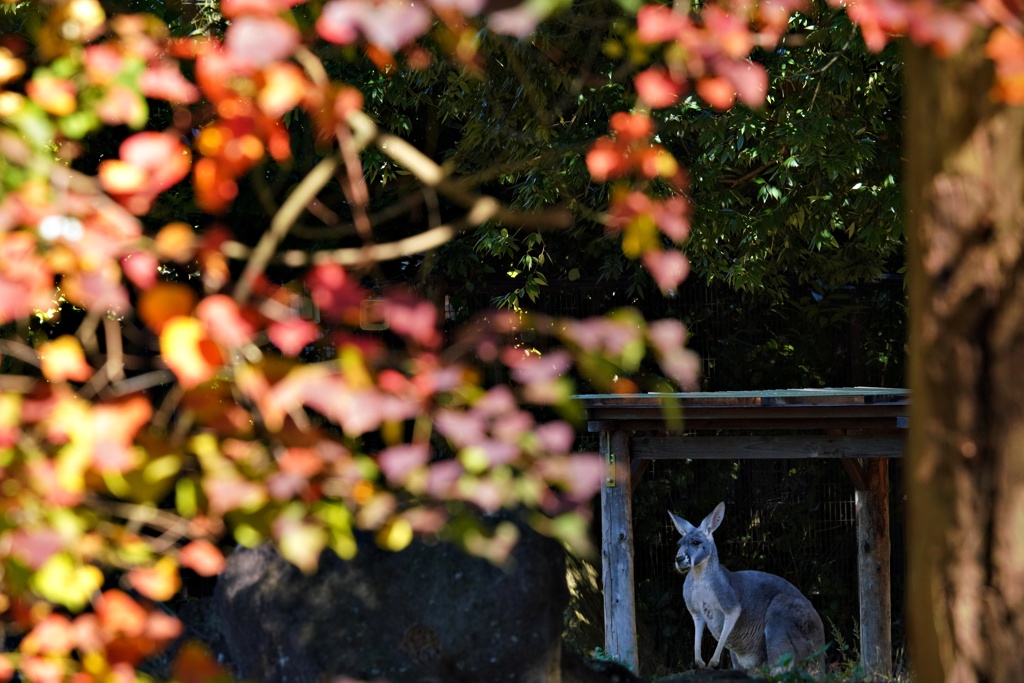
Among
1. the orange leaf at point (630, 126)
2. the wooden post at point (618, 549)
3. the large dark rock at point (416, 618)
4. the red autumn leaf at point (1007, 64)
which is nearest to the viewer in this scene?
the red autumn leaf at point (1007, 64)

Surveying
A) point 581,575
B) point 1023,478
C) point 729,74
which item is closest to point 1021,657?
point 1023,478

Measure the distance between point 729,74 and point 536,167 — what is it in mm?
5367

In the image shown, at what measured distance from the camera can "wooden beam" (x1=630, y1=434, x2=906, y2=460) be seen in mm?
7957

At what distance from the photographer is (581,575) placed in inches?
415

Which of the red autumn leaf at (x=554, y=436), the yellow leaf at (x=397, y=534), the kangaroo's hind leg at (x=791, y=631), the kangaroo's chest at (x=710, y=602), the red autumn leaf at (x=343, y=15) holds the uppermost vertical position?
the red autumn leaf at (x=343, y=15)

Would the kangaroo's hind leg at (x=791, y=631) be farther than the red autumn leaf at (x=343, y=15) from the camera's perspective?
Yes

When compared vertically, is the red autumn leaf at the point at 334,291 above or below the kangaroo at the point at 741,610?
above

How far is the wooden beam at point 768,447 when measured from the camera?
313 inches

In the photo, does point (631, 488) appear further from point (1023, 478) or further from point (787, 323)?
point (1023, 478)

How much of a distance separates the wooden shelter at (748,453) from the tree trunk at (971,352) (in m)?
5.45

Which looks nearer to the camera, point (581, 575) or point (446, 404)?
point (446, 404)

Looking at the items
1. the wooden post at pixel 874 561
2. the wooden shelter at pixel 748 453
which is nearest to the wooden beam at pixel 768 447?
the wooden shelter at pixel 748 453

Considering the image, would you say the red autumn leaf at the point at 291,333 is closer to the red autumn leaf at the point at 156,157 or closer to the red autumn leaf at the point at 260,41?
the red autumn leaf at the point at 156,157

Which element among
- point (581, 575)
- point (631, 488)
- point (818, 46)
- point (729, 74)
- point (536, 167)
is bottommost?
point (581, 575)
